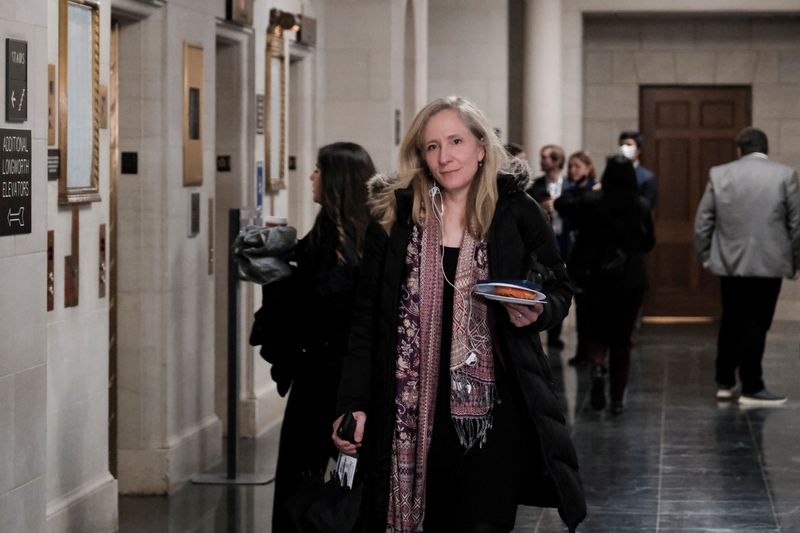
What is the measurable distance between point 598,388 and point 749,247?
4.57 feet

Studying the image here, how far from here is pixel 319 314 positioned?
6.07 metres

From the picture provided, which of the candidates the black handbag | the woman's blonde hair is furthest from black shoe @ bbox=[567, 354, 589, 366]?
the black handbag

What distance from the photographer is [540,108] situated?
16547mm

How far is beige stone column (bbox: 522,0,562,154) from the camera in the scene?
16516mm

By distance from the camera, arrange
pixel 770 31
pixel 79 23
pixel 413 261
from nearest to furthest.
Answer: pixel 413 261, pixel 79 23, pixel 770 31

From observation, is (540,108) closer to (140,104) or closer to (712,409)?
(712,409)

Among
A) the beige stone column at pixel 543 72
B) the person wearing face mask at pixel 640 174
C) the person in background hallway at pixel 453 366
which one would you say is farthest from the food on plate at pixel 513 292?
the beige stone column at pixel 543 72

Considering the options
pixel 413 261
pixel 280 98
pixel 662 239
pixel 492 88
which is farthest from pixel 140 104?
pixel 662 239

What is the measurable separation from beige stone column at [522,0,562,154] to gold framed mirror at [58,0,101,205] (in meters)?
9.98

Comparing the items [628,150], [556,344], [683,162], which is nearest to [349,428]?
[628,150]

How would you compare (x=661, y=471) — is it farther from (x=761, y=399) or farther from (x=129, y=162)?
(x=129, y=162)

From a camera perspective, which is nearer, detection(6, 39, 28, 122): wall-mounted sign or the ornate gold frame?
detection(6, 39, 28, 122): wall-mounted sign

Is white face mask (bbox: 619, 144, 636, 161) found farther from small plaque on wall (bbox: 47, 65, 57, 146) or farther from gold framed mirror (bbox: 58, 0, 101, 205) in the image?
small plaque on wall (bbox: 47, 65, 57, 146)

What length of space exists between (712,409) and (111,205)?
4.91m
